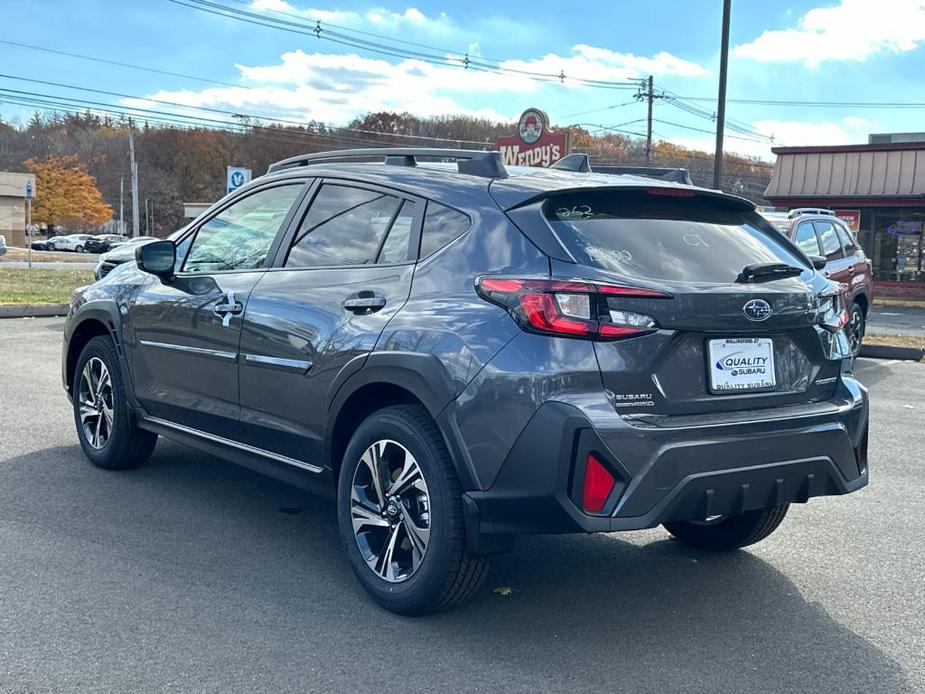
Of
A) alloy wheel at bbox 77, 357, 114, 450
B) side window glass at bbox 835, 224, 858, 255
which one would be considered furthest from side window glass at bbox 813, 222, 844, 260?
alloy wheel at bbox 77, 357, 114, 450

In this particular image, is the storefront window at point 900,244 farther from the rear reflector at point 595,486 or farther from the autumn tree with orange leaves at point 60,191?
the autumn tree with orange leaves at point 60,191

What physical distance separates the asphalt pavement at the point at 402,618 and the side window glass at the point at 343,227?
1.38 m

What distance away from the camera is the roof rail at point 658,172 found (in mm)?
4684

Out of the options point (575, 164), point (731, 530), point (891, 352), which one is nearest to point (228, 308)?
point (575, 164)

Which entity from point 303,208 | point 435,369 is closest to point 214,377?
point 303,208

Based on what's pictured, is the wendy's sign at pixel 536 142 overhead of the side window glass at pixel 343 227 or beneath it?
overhead

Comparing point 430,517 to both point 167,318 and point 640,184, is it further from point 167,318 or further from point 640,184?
point 167,318

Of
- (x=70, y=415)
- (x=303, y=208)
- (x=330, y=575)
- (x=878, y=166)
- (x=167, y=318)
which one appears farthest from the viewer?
(x=878, y=166)

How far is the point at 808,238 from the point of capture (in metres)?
11.9

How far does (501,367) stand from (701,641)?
4.29 feet

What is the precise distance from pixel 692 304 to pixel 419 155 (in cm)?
165

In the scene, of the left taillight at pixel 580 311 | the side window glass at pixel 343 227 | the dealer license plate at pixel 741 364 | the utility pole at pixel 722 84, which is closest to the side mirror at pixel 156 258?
the side window glass at pixel 343 227

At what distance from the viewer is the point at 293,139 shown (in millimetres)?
77688

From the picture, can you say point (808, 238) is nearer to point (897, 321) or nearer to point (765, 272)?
point (765, 272)
